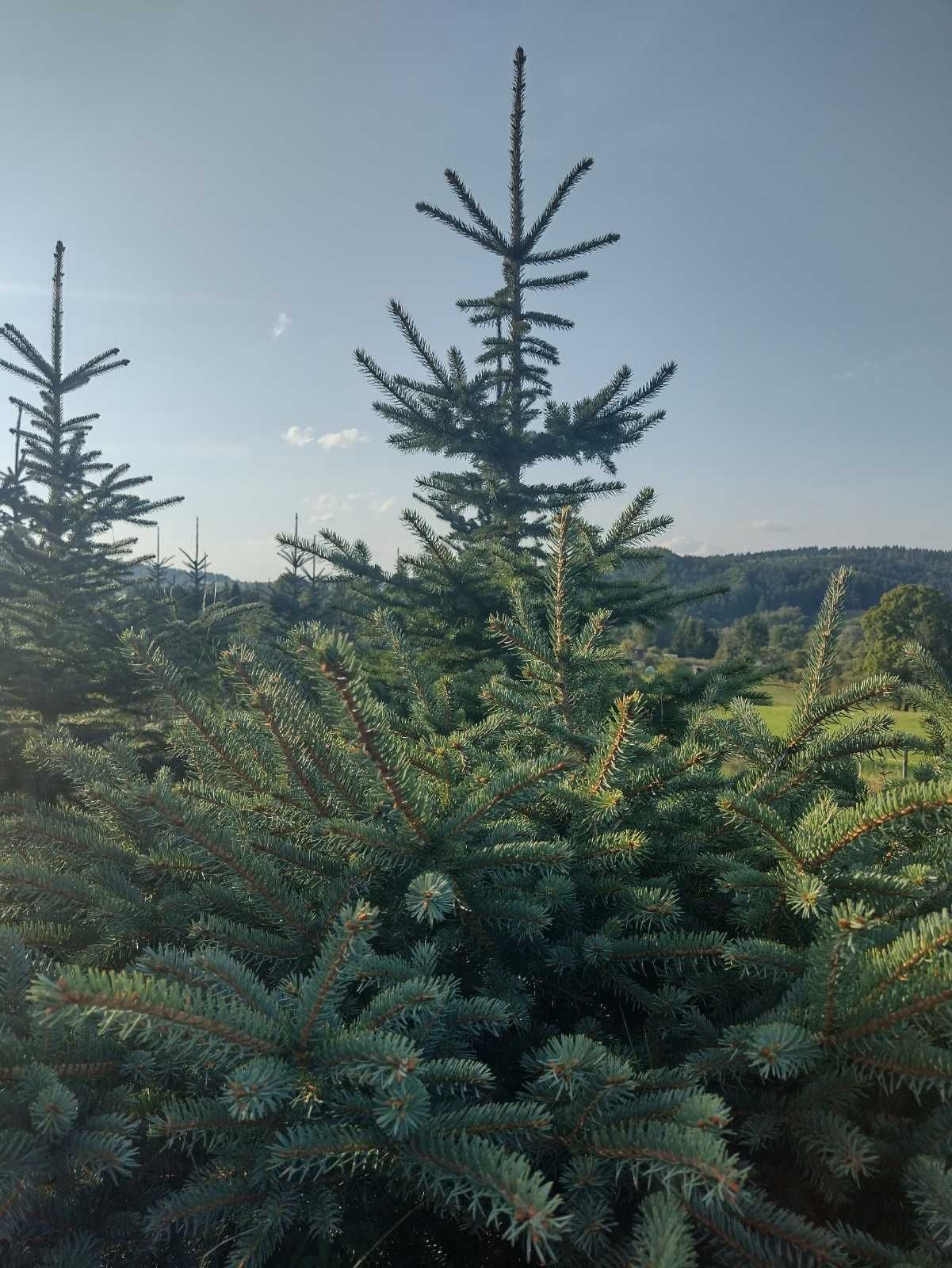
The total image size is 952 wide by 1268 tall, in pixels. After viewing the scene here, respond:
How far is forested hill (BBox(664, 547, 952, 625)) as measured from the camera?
10837 centimetres

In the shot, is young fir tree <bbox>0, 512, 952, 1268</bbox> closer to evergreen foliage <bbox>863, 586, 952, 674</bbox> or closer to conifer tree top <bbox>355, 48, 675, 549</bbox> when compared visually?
conifer tree top <bbox>355, 48, 675, 549</bbox>

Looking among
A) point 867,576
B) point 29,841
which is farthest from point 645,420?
point 867,576

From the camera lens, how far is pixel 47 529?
9.16 metres

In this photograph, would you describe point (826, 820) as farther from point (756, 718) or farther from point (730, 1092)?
point (756, 718)

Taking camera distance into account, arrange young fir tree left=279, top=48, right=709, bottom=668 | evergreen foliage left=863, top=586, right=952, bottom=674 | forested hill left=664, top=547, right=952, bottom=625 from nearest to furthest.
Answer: young fir tree left=279, top=48, right=709, bottom=668, evergreen foliage left=863, top=586, right=952, bottom=674, forested hill left=664, top=547, right=952, bottom=625

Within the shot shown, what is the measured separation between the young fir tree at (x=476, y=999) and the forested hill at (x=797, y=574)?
105 m

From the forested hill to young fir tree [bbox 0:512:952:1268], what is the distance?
4123 inches

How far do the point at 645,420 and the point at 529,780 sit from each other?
21.7ft

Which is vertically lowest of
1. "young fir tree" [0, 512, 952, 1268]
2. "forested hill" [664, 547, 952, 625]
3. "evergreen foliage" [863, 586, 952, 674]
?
"young fir tree" [0, 512, 952, 1268]

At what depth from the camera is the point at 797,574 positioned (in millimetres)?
132625

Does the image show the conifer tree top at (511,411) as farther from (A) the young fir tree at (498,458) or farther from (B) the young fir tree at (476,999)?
(B) the young fir tree at (476,999)

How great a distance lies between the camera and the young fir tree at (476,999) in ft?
3.02

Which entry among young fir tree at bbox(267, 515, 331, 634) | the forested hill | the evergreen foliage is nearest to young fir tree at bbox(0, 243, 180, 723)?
young fir tree at bbox(267, 515, 331, 634)

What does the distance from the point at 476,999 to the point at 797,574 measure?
148643 mm
